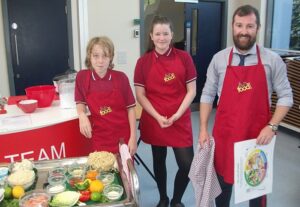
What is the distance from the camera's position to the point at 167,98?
1.97m

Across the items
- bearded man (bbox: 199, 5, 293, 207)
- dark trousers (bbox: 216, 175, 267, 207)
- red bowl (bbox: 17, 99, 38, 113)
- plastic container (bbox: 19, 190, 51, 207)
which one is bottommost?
dark trousers (bbox: 216, 175, 267, 207)

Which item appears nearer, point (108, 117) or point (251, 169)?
point (251, 169)

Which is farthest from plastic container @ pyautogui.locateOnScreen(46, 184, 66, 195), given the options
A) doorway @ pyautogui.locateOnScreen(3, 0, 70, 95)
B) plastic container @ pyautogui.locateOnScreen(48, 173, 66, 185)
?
doorway @ pyautogui.locateOnScreen(3, 0, 70, 95)

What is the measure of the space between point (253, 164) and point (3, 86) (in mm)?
3313

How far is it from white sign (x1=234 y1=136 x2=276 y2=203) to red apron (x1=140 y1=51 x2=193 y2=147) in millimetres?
532

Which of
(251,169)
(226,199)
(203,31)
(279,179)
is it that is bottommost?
(279,179)

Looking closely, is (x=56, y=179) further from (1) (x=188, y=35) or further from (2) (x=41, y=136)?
(1) (x=188, y=35)

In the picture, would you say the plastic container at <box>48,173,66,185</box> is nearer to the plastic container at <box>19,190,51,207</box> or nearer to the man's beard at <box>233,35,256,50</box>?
the plastic container at <box>19,190,51,207</box>

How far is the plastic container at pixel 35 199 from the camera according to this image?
41.5 inches

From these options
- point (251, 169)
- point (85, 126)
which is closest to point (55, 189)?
point (85, 126)

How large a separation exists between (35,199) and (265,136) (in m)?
1.05

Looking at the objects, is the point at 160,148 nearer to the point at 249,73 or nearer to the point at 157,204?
the point at 157,204

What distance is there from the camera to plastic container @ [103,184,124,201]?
1.12m

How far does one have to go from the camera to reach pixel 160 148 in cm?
212
